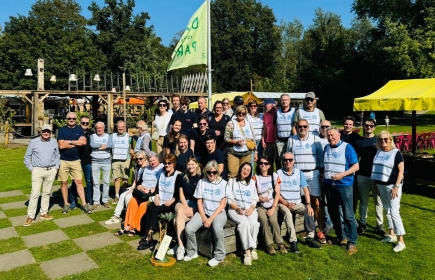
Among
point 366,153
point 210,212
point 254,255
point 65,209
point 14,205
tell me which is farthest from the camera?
point 14,205

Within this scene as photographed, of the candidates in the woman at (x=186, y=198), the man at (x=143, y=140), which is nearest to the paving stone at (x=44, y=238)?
the woman at (x=186, y=198)

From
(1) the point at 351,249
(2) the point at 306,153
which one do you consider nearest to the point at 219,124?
(2) the point at 306,153

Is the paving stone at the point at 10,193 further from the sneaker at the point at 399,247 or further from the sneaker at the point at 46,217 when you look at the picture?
the sneaker at the point at 399,247

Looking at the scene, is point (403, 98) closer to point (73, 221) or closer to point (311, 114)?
point (311, 114)

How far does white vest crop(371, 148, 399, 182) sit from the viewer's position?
524 cm

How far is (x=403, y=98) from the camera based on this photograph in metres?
8.02

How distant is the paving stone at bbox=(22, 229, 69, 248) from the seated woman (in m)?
1.05

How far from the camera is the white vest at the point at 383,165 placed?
524 centimetres

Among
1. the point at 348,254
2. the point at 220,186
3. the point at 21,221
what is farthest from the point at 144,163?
the point at 348,254

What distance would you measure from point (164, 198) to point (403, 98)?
19.1ft

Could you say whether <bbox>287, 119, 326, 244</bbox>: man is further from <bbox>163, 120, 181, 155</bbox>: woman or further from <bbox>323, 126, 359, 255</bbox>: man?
<bbox>163, 120, 181, 155</bbox>: woman

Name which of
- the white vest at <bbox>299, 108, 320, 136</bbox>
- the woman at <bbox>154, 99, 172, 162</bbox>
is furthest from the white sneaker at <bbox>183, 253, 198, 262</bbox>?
the woman at <bbox>154, 99, 172, 162</bbox>

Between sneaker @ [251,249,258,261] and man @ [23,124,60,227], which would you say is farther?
man @ [23,124,60,227]

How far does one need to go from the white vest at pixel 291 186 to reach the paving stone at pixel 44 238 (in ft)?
11.7
